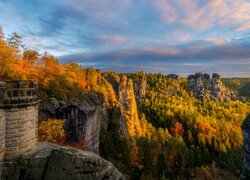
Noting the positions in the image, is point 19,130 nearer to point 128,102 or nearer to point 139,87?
point 128,102

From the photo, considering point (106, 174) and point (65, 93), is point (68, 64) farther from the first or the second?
point (106, 174)

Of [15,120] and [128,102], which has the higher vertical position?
[15,120]

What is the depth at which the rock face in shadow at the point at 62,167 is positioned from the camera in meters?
10.9

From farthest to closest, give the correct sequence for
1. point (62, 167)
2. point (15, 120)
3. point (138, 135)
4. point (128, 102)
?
1. point (128, 102)
2. point (138, 135)
3. point (15, 120)
4. point (62, 167)

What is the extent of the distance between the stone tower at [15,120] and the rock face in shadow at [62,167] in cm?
46

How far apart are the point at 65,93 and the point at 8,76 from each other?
10994 millimetres

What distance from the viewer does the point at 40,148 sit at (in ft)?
41.1

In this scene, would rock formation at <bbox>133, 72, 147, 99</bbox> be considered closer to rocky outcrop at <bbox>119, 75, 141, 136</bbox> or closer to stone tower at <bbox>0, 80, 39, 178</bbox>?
rocky outcrop at <bbox>119, 75, 141, 136</bbox>

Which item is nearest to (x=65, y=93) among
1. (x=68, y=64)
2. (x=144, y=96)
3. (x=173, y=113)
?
(x=68, y=64)

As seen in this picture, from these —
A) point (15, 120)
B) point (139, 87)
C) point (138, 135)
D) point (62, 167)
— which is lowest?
point (138, 135)

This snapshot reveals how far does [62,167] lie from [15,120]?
2975mm

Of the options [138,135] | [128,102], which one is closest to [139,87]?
[128,102]

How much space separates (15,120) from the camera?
11.2 meters

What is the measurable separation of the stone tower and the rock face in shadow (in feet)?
1.50
